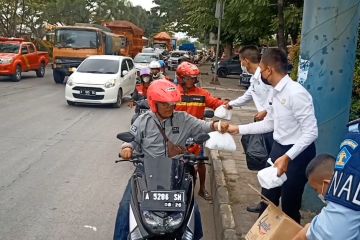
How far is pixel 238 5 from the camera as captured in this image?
14.8 meters

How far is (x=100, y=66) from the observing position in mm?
14500

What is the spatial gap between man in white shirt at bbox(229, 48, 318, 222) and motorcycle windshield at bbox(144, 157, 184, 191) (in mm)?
865

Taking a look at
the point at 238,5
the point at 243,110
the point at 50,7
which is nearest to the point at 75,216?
the point at 243,110

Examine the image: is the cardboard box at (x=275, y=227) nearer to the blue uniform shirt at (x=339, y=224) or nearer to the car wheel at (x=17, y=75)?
the blue uniform shirt at (x=339, y=224)

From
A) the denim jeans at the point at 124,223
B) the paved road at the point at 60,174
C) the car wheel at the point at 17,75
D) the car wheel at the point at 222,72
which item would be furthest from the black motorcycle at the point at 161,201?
the car wheel at the point at 222,72

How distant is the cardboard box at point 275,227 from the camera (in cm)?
248

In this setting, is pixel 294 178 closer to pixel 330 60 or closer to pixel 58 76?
pixel 330 60

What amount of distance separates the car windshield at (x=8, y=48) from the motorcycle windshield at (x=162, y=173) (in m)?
18.5

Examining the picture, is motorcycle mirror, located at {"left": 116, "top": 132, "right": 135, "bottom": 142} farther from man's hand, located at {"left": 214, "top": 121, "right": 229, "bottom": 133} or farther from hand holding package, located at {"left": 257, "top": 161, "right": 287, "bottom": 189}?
hand holding package, located at {"left": 257, "top": 161, "right": 287, "bottom": 189}

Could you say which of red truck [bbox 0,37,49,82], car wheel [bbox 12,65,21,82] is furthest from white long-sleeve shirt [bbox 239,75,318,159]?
car wheel [bbox 12,65,21,82]

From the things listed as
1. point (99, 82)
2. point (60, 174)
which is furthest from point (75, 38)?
point (60, 174)

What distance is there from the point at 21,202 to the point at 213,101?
108 inches

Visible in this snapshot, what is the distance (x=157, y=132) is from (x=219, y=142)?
0.74m

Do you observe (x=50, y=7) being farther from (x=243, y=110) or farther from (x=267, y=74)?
(x=267, y=74)
